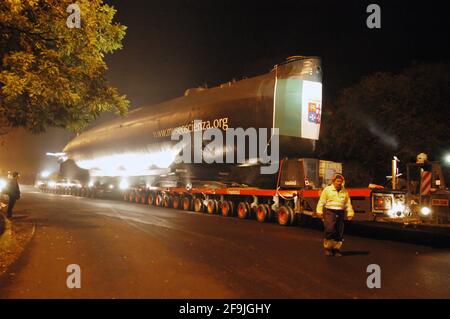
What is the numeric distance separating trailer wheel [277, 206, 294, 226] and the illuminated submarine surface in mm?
1770

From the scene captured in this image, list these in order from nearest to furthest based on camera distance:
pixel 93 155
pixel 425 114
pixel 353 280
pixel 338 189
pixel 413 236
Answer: pixel 353 280, pixel 338 189, pixel 413 236, pixel 425 114, pixel 93 155

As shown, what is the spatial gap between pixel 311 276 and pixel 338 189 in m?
2.40

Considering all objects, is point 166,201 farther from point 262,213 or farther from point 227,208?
point 262,213

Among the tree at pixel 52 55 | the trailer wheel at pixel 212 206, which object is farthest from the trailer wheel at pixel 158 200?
the tree at pixel 52 55

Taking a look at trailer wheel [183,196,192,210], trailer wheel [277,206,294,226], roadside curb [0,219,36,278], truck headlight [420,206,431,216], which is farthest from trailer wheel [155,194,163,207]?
truck headlight [420,206,431,216]

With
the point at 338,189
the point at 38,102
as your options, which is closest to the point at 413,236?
the point at 338,189

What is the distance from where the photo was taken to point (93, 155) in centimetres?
3023

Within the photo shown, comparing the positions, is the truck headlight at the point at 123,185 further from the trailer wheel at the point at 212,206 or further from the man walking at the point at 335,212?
the man walking at the point at 335,212

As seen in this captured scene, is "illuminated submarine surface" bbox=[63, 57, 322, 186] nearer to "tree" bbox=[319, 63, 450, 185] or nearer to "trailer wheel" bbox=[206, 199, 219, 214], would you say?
"trailer wheel" bbox=[206, 199, 219, 214]

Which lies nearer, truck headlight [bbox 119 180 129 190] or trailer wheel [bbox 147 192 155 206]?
trailer wheel [bbox 147 192 155 206]

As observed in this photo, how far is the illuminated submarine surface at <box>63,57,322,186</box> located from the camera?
46.5ft

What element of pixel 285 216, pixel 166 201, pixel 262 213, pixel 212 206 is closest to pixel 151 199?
pixel 166 201
